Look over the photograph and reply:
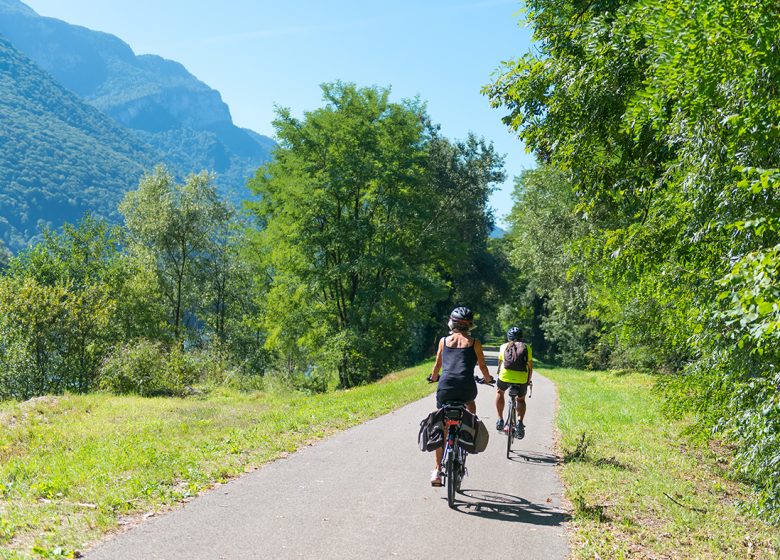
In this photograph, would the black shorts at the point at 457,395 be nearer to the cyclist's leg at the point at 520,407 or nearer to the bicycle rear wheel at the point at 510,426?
the bicycle rear wheel at the point at 510,426

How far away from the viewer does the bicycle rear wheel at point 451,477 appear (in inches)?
265

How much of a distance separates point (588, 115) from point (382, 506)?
6.95 metres

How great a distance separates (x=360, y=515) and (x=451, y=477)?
109 cm

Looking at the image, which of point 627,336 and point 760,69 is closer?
point 760,69

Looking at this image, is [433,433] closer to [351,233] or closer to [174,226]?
[351,233]

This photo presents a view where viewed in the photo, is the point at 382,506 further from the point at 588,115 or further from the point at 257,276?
the point at 257,276

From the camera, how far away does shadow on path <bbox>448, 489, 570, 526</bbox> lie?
21.5 feet

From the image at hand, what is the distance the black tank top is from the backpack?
3290 mm

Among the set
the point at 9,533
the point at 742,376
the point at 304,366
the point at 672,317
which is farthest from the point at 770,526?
the point at 304,366

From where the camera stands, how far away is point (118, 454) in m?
8.96

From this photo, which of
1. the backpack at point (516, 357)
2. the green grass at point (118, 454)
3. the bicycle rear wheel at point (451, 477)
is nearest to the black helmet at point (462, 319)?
the bicycle rear wheel at point (451, 477)

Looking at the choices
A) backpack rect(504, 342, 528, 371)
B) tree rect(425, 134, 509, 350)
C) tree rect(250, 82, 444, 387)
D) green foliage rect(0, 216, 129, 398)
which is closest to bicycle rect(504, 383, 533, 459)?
backpack rect(504, 342, 528, 371)

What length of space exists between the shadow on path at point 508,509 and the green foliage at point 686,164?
89.8 inches

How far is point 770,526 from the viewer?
7.57 metres
